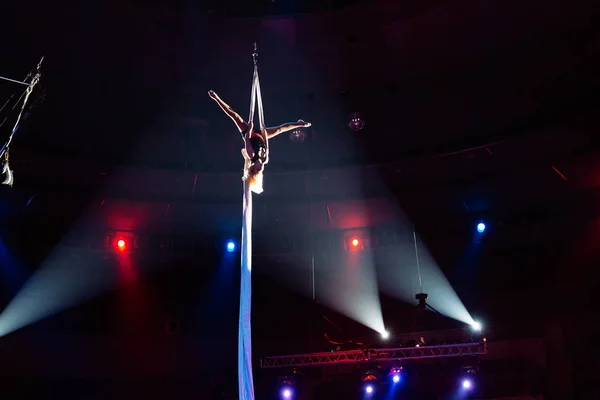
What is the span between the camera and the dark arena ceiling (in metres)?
7.92

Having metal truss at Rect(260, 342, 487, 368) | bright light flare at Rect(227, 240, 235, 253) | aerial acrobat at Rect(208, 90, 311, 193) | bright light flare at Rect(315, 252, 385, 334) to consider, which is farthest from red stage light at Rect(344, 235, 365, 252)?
aerial acrobat at Rect(208, 90, 311, 193)

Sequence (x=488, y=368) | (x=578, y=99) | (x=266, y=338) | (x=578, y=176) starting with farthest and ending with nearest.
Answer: (x=266, y=338)
(x=488, y=368)
(x=578, y=176)
(x=578, y=99)

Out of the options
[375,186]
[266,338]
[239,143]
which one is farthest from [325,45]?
[266,338]

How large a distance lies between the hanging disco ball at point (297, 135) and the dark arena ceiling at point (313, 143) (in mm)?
358

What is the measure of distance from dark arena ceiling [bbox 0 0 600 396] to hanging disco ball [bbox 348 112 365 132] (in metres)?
0.22

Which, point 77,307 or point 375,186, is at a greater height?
point 375,186

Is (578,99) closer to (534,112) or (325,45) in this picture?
(534,112)

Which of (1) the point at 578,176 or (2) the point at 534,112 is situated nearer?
(2) the point at 534,112

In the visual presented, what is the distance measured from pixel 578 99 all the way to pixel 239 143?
5.97 metres

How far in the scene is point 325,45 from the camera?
8.37m

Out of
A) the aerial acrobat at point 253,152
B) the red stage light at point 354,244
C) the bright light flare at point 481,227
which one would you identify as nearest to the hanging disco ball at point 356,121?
the red stage light at point 354,244

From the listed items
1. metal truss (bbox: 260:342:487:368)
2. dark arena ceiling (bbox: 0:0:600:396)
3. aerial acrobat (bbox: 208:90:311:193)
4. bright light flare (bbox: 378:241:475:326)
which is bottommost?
metal truss (bbox: 260:342:487:368)

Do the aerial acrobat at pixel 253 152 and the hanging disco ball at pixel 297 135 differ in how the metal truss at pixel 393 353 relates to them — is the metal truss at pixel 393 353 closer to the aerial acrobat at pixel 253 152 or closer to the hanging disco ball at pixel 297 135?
the hanging disco ball at pixel 297 135

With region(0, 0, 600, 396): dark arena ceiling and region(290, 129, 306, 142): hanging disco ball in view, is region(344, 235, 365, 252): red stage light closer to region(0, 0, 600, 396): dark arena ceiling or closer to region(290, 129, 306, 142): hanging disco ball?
region(0, 0, 600, 396): dark arena ceiling
